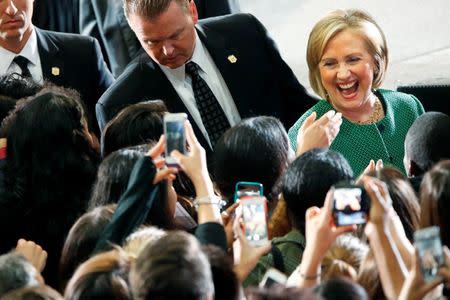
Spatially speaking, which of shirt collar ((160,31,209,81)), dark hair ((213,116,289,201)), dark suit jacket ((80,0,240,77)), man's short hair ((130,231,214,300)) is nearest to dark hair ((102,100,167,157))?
dark hair ((213,116,289,201))

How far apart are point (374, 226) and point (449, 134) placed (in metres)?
1.13

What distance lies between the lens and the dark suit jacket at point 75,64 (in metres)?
5.76

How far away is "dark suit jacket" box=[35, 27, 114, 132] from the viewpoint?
18.9ft

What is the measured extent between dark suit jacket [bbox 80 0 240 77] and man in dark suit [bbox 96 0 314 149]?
3.11 ft

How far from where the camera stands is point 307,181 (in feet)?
13.6

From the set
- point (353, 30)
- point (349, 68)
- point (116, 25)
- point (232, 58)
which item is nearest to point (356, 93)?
point (349, 68)

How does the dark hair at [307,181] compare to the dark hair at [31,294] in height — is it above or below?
below

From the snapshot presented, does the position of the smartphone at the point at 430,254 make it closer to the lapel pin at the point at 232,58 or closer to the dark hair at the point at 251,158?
the dark hair at the point at 251,158

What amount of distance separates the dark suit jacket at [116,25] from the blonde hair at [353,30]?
136 centimetres

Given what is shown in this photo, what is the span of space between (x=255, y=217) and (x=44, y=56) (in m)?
2.09

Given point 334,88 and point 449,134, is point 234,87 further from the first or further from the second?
point 449,134

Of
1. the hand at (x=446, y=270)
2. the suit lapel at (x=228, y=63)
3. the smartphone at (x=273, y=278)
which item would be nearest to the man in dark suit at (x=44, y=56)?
the suit lapel at (x=228, y=63)

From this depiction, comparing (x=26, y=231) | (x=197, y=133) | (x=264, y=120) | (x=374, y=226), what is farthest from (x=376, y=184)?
(x=197, y=133)

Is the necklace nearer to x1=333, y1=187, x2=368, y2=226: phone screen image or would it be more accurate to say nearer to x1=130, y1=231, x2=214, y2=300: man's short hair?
x1=333, y1=187, x2=368, y2=226: phone screen image
